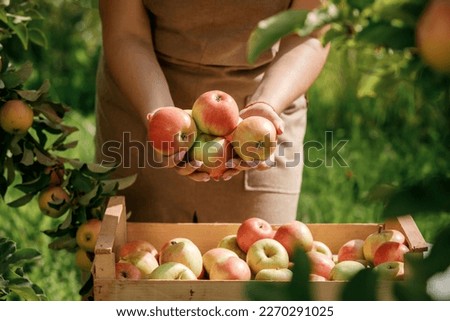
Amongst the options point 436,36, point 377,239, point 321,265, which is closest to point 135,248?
point 321,265

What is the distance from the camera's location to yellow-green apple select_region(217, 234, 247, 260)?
1.94 m

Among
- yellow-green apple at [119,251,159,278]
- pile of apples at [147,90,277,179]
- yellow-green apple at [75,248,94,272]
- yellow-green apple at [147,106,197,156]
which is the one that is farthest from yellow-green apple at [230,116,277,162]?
yellow-green apple at [75,248,94,272]

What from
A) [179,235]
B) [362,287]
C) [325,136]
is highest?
[362,287]

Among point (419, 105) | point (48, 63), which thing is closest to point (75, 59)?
point (48, 63)

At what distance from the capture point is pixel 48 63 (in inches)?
208

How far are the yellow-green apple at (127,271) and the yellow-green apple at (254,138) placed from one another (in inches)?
14.5

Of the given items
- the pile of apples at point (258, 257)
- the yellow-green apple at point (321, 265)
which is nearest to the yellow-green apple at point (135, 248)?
the pile of apples at point (258, 257)

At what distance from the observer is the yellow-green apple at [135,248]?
6.02 feet

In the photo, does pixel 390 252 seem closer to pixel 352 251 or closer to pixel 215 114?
pixel 352 251

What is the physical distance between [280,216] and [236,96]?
0.37 meters

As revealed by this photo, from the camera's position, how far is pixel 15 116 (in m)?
1.92

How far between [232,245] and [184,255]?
0.62 feet

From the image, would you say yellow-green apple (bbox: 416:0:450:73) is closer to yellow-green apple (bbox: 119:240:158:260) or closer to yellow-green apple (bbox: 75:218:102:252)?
yellow-green apple (bbox: 119:240:158:260)

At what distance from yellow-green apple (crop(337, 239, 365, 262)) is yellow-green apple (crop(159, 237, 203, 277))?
34 centimetres
